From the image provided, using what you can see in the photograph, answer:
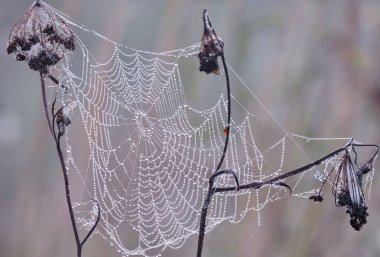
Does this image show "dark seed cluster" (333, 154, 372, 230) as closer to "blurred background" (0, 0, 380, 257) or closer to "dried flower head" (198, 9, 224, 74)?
"dried flower head" (198, 9, 224, 74)

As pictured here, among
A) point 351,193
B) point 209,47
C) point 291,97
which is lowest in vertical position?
point 351,193

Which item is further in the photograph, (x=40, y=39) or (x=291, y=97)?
(x=291, y=97)

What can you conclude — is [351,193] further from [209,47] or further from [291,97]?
[291,97]

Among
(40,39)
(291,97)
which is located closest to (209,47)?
(40,39)

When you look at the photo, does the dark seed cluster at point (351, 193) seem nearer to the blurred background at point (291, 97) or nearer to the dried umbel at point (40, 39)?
the dried umbel at point (40, 39)

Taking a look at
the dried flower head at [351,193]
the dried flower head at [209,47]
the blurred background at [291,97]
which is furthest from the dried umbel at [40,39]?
the blurred background at [291,97]

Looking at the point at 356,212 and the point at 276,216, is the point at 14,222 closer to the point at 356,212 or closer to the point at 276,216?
the point at 276,216

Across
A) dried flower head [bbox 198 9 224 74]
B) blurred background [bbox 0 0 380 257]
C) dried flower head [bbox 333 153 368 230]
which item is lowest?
dried flower head [bbox 333 153 368 230]

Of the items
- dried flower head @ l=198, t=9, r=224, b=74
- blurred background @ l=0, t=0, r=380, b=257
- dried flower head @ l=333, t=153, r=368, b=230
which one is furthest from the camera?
blurred background @ l=0, t=0, r=380, b=257

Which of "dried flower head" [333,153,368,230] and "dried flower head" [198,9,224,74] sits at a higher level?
"dried flower head" [198,9,224,74]

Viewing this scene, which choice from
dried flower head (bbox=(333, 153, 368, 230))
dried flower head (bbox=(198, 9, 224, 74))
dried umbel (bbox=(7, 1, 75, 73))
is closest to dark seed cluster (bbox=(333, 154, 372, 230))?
dried flower head (bbox=(333, 153, 368, 230))
